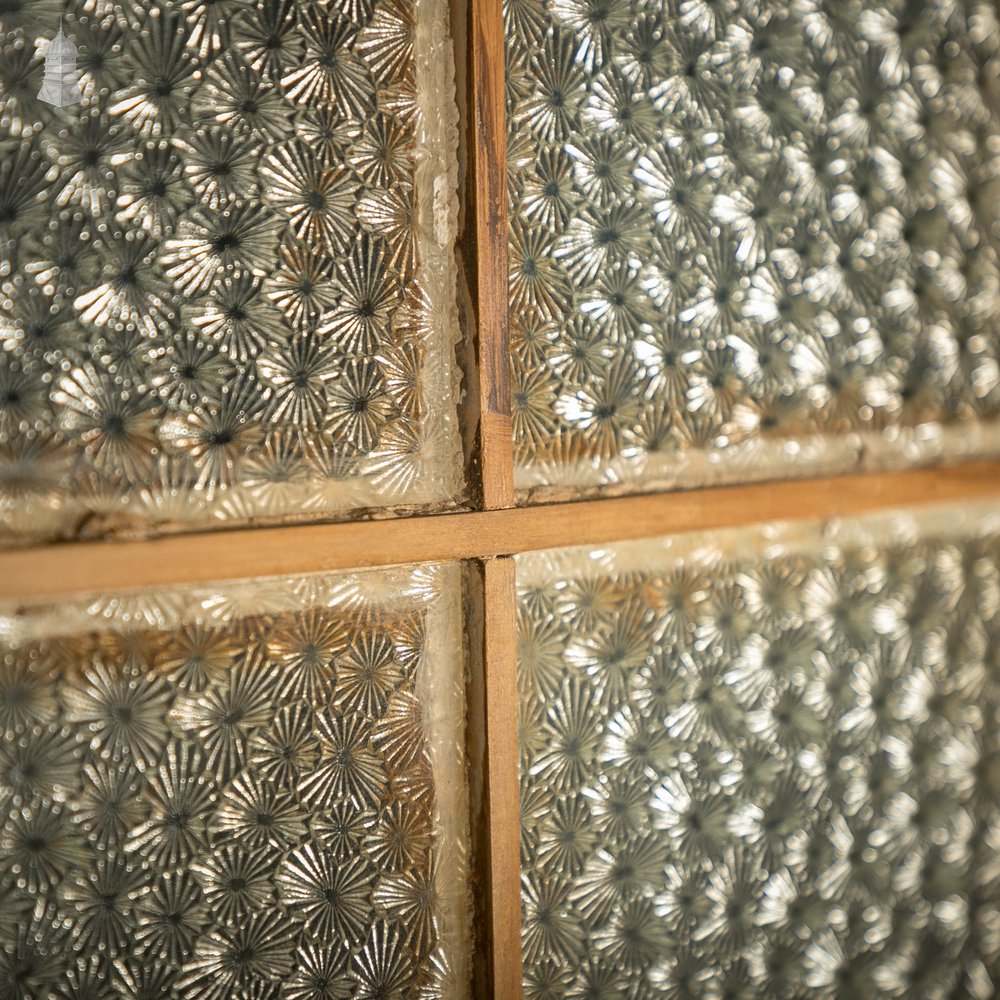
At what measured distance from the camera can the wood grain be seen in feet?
1.95

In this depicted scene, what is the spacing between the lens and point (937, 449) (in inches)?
35.2

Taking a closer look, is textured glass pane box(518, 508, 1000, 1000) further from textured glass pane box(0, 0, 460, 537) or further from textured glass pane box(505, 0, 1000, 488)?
textured glass pane box(0, 0, 460, 537)

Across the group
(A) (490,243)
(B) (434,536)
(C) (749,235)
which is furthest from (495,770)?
(C) (749,235)

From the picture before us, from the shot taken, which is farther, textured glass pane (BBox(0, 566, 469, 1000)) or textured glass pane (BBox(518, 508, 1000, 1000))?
textured glass pane (BBox(518, 508, 1000, 1000))

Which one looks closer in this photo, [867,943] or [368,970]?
[368,970]

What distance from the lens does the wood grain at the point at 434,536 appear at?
594 mm

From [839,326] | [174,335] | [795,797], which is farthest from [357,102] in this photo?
[795,797]

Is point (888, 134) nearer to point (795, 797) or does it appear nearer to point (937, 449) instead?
point (937, 449)

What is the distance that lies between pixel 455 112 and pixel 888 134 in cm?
45

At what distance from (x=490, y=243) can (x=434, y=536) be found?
236 millimetres

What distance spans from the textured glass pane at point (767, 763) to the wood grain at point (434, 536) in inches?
1.0

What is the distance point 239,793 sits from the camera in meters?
0.65

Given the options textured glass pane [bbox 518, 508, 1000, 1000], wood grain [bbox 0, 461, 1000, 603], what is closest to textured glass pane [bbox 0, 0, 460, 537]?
wood grain [bbox 0, 461, 1000, 603]

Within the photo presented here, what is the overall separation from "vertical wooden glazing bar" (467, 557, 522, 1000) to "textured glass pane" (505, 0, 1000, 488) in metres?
0.11
